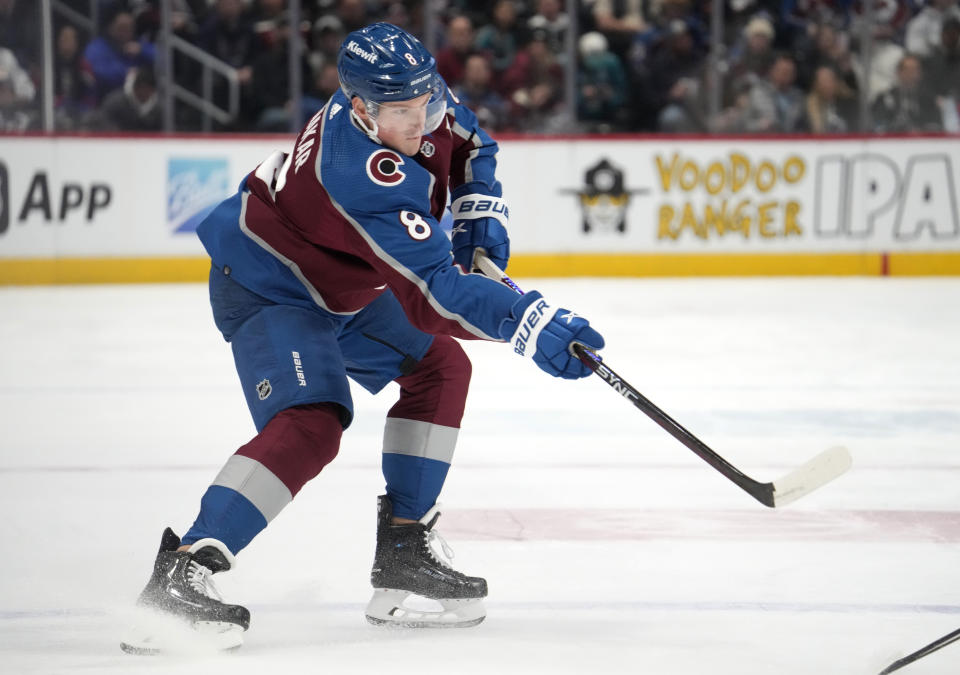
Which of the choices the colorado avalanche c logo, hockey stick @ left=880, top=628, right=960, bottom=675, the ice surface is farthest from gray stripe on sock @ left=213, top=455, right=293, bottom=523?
hockey stick @ left=880, top=628, right=960, bottom=675

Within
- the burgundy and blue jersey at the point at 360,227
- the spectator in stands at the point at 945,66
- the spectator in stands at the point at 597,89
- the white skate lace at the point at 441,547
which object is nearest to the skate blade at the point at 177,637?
the white skate lace at the point at 441,547

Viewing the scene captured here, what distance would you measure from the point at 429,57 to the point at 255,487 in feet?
2.65

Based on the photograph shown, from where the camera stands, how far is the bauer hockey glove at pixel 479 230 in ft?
9.01

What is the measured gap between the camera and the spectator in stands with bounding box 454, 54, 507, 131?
29.8 ft

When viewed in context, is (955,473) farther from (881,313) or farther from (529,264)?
(529,264)

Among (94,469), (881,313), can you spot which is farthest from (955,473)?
(881,313)

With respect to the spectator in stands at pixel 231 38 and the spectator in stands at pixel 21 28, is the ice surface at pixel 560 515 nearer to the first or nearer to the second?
the spectator in stands at pixel 21 28

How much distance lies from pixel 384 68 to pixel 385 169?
0.17m

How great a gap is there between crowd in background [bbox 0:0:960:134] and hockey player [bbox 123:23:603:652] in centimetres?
632

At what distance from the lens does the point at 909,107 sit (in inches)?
359

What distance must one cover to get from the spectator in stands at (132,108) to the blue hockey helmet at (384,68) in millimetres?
6679

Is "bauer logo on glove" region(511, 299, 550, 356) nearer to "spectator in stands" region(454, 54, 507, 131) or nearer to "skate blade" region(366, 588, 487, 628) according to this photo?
"skate blade" region(366, 588, 487, 628)

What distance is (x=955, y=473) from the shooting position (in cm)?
375

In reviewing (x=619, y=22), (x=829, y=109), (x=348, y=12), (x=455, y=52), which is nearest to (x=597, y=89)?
(x=619, y=22)
